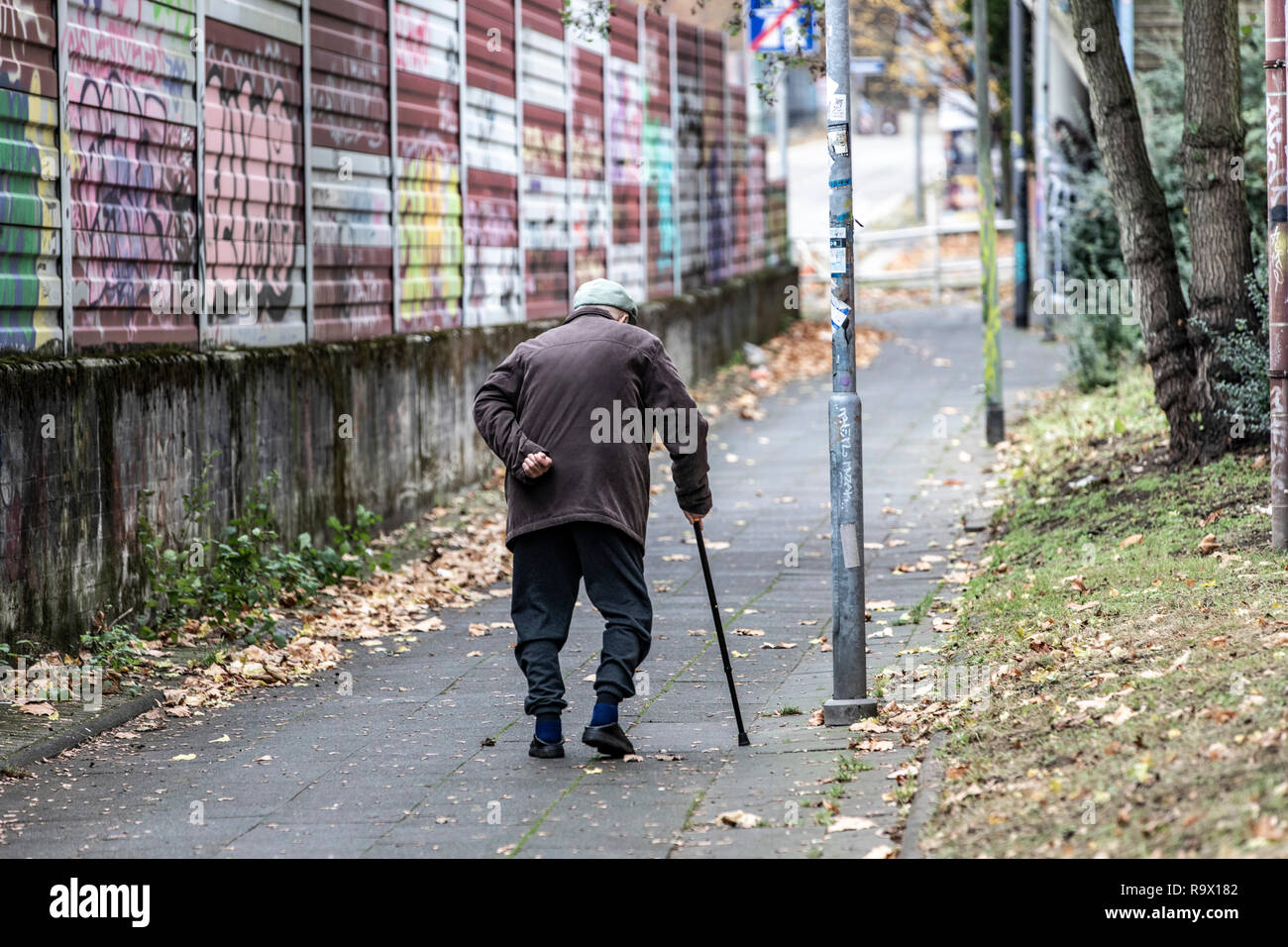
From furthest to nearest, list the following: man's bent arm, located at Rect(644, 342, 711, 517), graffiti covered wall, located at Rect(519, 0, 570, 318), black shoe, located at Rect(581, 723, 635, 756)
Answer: graffiti covered wall, located at Rect(519, 0, 570, 318), man's bent arm, located at Rect(644, 342, 711, 517), black shoe, located at Rect(581, 723, 635, 756)

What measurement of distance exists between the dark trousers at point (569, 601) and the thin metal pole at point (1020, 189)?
60.1 ft

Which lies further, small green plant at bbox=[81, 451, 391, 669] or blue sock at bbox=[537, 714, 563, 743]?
small green plant at bbox=[81, 451, 391, 669]

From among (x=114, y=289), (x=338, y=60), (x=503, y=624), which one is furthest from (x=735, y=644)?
(x=338, y=60)

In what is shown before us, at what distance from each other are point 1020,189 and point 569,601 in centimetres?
1905

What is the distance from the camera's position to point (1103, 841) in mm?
4578

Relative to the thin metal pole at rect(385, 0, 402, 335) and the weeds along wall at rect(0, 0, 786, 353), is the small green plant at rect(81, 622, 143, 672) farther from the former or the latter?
the thin metal pole at rect(385, 0, 402, 335)

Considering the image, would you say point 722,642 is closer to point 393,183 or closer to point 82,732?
point 82,732

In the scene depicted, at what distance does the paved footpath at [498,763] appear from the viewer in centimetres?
557

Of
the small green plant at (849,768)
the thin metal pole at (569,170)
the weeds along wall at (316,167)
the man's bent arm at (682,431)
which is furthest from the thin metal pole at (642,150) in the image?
the small green plant at (849,768)

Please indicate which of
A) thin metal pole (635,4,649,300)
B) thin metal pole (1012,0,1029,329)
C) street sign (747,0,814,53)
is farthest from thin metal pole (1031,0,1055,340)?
thin metal pole (635,4,649,300)

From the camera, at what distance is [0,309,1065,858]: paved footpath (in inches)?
219

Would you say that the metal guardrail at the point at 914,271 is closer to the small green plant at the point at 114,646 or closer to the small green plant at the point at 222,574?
the small green plant at the point at 222,574

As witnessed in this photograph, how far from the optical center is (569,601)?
6742mm

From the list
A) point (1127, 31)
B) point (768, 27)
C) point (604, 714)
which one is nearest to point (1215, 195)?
point (604, 714)
